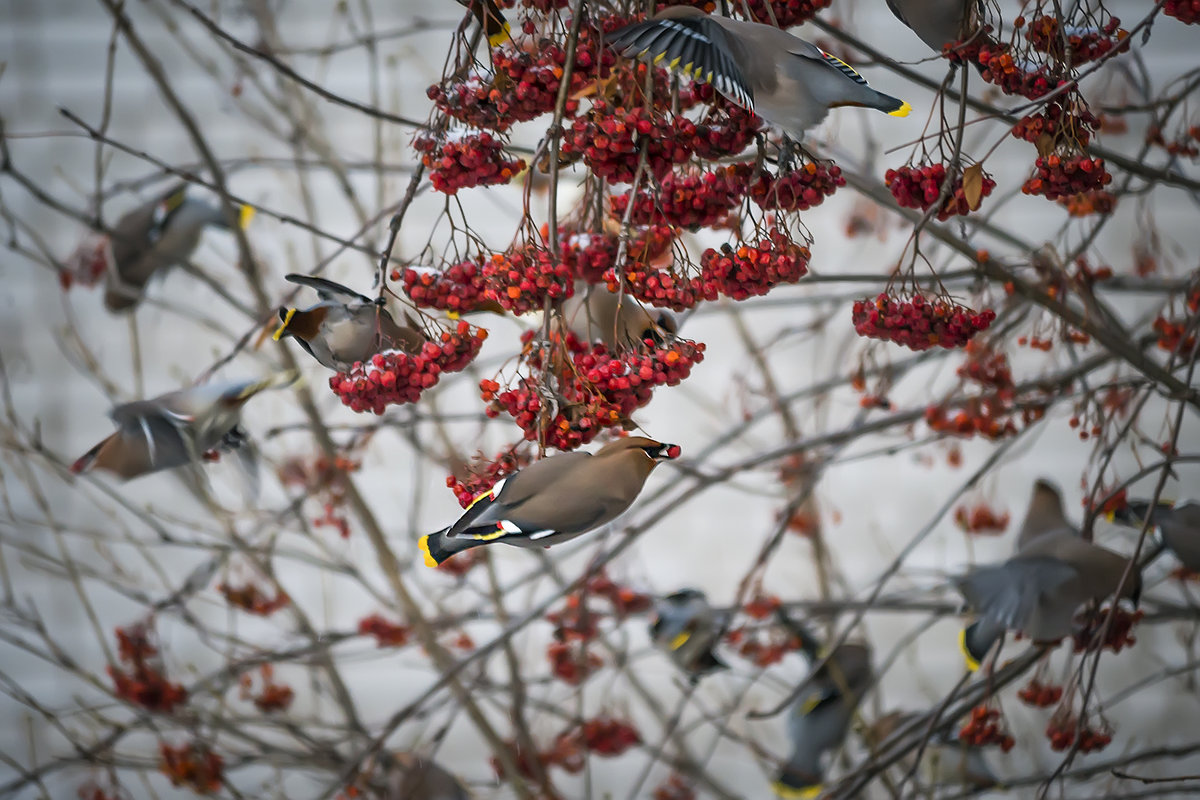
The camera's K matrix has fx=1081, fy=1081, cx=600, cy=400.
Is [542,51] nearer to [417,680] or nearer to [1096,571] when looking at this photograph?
[1096,571]

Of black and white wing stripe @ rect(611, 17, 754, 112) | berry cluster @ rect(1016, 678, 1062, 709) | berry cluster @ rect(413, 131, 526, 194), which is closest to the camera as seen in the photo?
black and white wing stripe @ rect(611, 17, 754, 112)

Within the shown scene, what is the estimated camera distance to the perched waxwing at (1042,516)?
140cm

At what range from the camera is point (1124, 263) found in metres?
2.76

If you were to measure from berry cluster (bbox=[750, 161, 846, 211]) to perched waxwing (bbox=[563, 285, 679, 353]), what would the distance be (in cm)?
13

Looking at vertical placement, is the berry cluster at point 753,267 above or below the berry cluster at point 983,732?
above

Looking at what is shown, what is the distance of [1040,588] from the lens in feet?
3.93

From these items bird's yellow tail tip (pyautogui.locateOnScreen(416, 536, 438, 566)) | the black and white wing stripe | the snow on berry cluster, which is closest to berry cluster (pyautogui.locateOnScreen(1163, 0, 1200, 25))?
the black and white wing stripe

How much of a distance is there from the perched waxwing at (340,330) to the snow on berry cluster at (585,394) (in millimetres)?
143

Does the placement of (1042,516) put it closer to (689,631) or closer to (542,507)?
(689,631)

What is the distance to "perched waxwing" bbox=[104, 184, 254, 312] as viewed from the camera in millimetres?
1720

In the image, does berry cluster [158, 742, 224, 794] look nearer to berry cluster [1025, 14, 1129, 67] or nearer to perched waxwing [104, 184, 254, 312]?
perched waxwing [104, 184, 254, 312]

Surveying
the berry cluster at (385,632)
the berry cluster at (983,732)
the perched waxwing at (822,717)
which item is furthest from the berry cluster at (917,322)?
the berry cluster at (385,632)

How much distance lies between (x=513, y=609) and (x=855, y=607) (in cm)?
140

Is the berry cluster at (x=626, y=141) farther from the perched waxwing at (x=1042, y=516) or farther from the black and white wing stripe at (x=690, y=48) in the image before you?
the perched waxwing at (x=1042, y=516)
